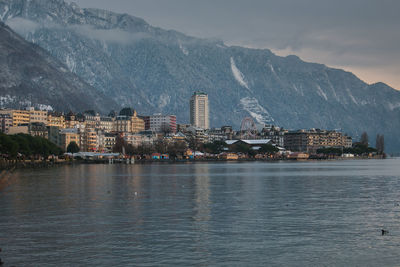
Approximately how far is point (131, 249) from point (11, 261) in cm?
703

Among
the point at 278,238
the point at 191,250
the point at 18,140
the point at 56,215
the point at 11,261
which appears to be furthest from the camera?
the point at 18,140

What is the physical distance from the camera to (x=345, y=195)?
75.0 m

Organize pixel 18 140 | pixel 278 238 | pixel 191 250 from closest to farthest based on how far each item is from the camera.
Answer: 1. pixel 191 250
2. pixel 278 238
3. pixel 18 140

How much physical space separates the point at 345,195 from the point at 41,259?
155 ft

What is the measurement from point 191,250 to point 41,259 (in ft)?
28.3

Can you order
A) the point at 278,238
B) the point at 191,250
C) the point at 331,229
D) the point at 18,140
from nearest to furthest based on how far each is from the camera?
the point at 191,250, the point at 278,238, the point at 331,229, the point at 18,140

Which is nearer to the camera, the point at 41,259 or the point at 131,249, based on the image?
the point at 41,259

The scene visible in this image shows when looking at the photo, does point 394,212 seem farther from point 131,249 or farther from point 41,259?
point 41,259

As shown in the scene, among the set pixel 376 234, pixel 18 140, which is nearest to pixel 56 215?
pixel 376 234

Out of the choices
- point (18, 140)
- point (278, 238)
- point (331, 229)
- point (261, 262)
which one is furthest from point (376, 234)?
point (18, 140)

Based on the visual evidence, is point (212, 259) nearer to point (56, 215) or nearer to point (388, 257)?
point (388, 257)

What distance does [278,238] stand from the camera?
4178 cm

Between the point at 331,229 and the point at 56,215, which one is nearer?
the point at 331,229

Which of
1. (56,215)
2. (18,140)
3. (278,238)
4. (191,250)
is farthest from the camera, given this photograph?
(18,140)
